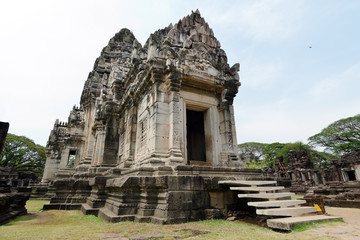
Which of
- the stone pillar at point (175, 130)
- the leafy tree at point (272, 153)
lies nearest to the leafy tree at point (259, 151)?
the leafy tree at point (272, 153)

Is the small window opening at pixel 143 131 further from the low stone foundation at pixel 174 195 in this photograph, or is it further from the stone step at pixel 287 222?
the stone step at pixel 287 222

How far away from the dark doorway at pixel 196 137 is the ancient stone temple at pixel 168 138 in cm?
6

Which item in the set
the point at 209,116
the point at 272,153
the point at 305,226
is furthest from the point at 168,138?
the point at 272,153

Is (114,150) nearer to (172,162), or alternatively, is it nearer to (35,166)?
(172,162)

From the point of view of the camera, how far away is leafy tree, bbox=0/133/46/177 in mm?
41031

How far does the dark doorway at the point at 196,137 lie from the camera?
1112 centimetres

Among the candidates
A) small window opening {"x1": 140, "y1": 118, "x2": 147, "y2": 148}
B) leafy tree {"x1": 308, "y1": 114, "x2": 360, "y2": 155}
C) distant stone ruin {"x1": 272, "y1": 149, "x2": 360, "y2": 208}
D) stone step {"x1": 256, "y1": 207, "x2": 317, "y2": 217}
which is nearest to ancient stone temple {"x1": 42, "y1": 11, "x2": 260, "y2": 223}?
small window opening {"x1": 140, "y1": 118, "x2": 147, "y2": 148}

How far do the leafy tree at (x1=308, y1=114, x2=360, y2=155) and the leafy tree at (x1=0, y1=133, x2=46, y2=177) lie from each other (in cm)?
6195

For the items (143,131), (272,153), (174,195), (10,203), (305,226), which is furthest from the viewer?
(272,153)

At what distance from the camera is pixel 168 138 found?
6.79 m

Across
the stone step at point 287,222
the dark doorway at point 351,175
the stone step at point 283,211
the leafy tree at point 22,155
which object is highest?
A: the leafy tree at point 22,155

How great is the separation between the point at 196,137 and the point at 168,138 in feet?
15.9

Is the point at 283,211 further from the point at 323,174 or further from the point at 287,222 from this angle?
the point at 323,174

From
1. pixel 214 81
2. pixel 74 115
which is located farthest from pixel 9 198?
pixel 74 115
